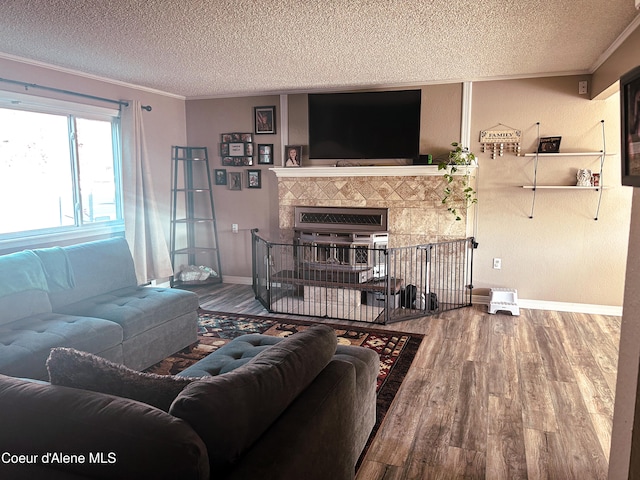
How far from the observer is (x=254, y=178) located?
247 inches

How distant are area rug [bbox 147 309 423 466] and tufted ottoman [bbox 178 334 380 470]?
32 cm

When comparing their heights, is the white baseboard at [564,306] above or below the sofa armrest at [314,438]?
below

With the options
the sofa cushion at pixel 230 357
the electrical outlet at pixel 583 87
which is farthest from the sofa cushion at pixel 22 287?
the electrical outlet at pixel 583 87

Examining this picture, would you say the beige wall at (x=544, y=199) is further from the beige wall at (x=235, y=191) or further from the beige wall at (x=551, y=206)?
the beige wall at (x=235, y=191)

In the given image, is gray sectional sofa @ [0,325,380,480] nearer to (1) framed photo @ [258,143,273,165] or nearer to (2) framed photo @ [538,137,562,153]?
(2) framed photo @ [538,137,562,153]

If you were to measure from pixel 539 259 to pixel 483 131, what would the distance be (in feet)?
5.00

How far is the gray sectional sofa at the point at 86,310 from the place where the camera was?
2.90 metres

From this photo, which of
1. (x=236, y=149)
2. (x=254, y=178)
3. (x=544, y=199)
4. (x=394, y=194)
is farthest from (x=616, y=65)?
(x=236, y=149)

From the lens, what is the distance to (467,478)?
90.6 inches

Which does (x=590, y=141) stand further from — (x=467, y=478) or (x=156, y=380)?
(x=156, y=380)

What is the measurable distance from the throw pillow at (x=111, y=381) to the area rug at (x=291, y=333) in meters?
1.61

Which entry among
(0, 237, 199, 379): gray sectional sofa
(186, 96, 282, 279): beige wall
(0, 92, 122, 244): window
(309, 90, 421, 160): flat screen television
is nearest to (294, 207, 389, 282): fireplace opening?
(186, 96, 282, 279): beige wall

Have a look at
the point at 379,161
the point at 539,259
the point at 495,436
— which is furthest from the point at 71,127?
the point at 539,259

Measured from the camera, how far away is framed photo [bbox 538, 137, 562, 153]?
502cm
